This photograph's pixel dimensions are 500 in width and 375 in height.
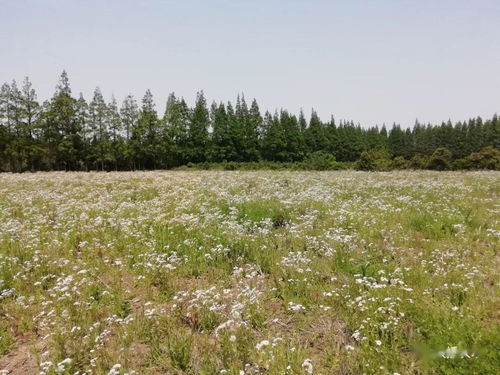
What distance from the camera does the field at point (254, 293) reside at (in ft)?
13.4

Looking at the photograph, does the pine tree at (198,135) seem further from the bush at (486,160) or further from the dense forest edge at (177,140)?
the bush at (486,160)

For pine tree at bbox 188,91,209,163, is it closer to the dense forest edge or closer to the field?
the dense forest edge

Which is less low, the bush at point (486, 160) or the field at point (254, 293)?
the bush at point (486, 160)

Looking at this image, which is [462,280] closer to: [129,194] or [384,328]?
[384,328]

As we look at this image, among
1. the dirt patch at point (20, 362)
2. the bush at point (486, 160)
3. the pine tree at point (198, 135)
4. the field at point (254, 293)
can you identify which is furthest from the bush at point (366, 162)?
the dirt patch at point (20, 362)

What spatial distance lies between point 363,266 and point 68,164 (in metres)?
67.1

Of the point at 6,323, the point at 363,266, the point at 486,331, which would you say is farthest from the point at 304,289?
the point at 6,323

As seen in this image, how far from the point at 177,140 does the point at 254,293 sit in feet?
226

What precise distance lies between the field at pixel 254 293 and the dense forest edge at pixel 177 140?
116 feet

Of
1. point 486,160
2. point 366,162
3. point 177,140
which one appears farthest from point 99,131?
point 486,160

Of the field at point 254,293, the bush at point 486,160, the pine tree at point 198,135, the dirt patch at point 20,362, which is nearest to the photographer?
the field at point 254,293

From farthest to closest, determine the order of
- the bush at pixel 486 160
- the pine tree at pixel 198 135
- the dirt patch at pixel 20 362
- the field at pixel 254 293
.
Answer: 1. the pine tree at pixel 198 135
2. the bush at pixel 486 160
3. the dirt patch at pixel 20 362
4. the field at pixel 254 293

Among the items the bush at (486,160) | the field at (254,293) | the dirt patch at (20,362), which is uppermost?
the bush at (486,160)

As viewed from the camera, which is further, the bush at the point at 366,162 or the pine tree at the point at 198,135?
the pine tree at the point at 198,135
